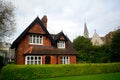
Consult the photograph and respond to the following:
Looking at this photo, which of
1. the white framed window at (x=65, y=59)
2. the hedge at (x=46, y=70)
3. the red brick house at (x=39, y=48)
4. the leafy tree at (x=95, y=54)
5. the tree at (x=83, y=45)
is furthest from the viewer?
the tree at (x=83, y=45)

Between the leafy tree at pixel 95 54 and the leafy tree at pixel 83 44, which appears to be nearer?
the leafy tree at pixel 95 54

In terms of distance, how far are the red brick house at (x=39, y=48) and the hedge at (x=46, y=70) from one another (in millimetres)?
5782

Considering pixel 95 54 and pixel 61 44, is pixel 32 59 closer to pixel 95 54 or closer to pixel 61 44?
pixel 61 44

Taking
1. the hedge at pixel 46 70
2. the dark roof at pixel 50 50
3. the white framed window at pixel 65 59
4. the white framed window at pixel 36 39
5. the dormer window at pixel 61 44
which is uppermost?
the white framed window at pixel 36 39

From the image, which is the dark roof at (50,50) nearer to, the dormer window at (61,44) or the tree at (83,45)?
the dormer window at (61,44)

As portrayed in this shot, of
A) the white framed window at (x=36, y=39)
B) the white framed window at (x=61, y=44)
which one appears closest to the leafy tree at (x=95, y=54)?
the white framed window at (x=61, y=44)

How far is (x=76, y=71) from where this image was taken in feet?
78.4

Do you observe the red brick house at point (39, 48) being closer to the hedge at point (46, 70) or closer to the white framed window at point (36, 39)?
the white framed window at point (36, 39)

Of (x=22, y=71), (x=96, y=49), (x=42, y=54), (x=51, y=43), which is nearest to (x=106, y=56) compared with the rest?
(x=96, y=49)

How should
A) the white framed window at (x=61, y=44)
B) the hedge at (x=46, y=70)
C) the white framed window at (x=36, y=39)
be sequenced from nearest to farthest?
1. the hedge at (x=46, y=70)
2. the white framed window at (x=36, y=39)
3. the white framed window at (x=61, y=44)

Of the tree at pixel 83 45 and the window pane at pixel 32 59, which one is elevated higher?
the tree at pixel 83 45

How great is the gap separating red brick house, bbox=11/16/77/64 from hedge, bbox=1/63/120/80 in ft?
19.0

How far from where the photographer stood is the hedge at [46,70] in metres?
19.0

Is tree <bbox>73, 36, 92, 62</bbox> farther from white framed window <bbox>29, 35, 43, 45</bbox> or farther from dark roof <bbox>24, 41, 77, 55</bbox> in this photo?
white framed window <bbox>29, 35, 43, 45</bbox>
